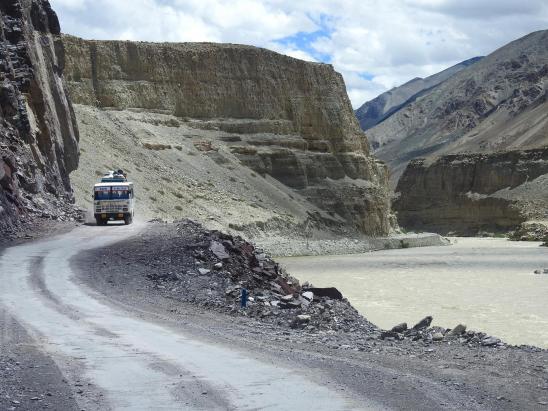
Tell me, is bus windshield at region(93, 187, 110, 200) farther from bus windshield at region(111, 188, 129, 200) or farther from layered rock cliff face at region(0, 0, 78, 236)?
layered rock cliff face at region(0, 0, 78, 236)

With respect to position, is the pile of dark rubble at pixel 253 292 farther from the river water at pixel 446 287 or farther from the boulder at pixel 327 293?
the river water at pixel 446 287

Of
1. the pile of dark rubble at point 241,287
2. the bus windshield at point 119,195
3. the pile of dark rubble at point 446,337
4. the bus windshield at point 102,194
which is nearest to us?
the pile of dark rubble at point 446,337

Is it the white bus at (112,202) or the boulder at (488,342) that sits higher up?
the white bus at (112,202)

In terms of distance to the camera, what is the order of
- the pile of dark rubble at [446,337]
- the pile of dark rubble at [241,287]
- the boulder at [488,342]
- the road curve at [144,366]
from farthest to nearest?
the pile of dark rubble at [241,287] < the pile of dark rubble at [446,337] < the boulder at [488,342] < the road curve at [144,366]

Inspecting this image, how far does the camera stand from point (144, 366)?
9375 millimetres

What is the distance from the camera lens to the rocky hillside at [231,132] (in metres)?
59.1

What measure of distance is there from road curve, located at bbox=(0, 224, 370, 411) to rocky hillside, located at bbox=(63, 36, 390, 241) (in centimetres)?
4055

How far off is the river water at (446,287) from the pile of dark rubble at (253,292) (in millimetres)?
5273

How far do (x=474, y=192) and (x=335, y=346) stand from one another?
12179cm

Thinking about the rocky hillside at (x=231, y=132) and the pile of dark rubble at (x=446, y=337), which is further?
the rocky hillside at (x=231, y=132)

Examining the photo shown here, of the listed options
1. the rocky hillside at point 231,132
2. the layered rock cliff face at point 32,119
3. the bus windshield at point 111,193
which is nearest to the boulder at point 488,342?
the layered rock cliff face at point 32,119

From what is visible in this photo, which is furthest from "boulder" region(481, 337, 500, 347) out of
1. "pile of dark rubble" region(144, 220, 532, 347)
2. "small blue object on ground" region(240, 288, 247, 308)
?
"small blue object on ground" region(240, 288, 247, 308)

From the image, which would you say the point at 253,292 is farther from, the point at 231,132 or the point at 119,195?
the point at 231,132

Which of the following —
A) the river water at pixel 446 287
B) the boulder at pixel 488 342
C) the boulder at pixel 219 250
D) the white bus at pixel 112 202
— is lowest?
the river water at pixel 446 287
